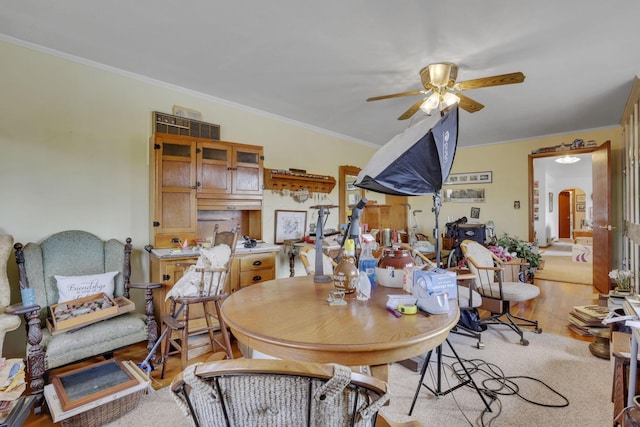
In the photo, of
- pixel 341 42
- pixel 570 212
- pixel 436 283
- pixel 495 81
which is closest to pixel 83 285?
pixel 436 283

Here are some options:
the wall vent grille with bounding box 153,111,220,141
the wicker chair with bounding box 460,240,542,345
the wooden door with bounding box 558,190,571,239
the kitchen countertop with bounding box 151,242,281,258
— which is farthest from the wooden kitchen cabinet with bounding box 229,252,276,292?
the wooden door with bounding box 558,190,571,239

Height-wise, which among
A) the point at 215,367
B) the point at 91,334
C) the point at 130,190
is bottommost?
the point at 91,334

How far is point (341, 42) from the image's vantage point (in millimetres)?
2385

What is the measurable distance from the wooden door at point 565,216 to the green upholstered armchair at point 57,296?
49.2 ft

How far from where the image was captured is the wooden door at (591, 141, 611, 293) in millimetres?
4254

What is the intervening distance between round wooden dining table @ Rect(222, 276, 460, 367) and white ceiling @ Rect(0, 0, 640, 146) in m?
1.88

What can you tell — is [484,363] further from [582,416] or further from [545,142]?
[545,142]

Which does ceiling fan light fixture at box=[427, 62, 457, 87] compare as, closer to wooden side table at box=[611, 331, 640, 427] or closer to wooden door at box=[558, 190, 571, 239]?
wooden side table at box=[611, 331, 640, 427]

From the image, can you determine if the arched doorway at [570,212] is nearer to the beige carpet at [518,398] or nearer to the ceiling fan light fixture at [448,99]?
the beige carpet at [518,398]

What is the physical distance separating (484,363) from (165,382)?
2.51m

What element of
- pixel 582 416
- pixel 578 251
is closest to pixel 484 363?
pixel 582 416

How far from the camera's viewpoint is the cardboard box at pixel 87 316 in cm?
201

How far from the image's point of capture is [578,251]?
6.70m

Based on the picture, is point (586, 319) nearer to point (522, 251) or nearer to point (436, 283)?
point (522, 251)
